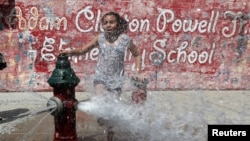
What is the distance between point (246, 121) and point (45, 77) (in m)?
4.00

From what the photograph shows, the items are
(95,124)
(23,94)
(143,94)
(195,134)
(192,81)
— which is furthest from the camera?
(192,81)

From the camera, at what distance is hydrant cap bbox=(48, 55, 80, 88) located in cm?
407

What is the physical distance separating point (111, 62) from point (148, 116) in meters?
1.08

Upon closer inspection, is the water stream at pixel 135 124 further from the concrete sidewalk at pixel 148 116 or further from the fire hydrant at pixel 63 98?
the fire hydrant at pixel 63 98

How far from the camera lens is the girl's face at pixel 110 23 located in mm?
4855

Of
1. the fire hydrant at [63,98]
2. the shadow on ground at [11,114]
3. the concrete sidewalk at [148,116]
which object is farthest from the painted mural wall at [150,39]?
the fire hydrant at [63,98]

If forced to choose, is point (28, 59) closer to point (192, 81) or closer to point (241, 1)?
point (192, 81)

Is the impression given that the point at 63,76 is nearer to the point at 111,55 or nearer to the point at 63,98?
the point at 63,98

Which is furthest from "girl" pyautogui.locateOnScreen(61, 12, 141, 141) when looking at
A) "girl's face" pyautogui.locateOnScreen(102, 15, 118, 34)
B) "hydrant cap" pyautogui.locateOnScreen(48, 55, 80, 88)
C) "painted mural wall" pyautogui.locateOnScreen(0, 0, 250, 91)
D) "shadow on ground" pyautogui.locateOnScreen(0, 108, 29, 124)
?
"painted mural wall" pyautogui.locateOnScreen(0, 0, 250, 91)

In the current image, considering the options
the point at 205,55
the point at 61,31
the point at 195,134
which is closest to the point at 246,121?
the point at 195,134

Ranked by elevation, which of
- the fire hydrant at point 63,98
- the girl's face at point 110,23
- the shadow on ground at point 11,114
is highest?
the girl's face at point 110,23

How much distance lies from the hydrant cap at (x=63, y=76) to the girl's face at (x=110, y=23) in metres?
0.87

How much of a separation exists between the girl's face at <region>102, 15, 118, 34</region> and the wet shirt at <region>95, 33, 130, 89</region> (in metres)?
0.12

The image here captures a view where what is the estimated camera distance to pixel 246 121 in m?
6.24
